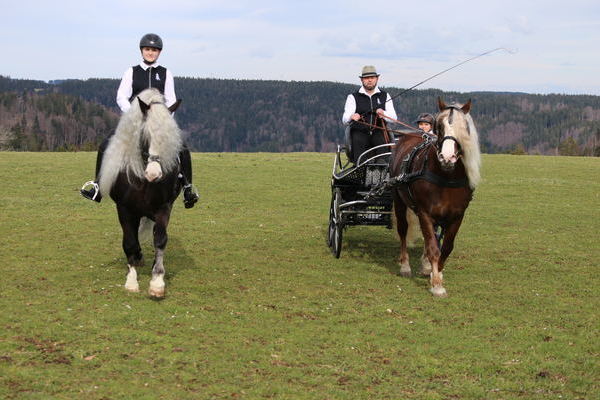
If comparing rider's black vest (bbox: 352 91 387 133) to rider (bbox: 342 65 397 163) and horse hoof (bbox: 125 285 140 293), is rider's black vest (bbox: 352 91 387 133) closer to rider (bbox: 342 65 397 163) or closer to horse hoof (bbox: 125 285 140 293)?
rider (bbox: 342 65 397 163)

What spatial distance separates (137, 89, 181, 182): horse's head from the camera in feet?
25.4

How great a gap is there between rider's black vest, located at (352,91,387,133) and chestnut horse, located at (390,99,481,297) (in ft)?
4.76

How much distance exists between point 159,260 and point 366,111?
4.69 meters

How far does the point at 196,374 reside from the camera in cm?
586

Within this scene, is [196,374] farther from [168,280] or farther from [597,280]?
[597,280]

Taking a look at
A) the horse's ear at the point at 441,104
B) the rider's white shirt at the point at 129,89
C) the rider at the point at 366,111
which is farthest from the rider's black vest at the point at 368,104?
the rider's white shirt at the point at 129,89

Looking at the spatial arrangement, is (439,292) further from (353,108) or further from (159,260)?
(353,108)

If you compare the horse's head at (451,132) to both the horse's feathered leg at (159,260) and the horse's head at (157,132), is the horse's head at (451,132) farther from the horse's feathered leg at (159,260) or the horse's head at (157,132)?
the horse's feathered leg at (159,260)

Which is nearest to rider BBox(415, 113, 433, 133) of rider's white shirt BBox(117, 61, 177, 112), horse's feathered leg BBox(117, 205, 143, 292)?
Result: rider's white shirt BBox(117, 61, 177, 112)

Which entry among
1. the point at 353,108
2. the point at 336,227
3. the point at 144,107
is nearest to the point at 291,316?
the point at 144,107

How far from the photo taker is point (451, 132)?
8.15 meters

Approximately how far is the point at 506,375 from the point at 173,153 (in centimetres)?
451

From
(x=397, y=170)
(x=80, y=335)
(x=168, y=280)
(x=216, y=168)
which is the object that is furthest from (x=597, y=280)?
(x=216, y=168)

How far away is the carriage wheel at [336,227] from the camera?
11148mm
